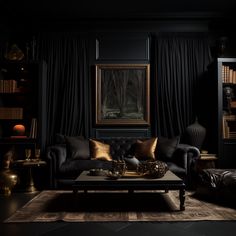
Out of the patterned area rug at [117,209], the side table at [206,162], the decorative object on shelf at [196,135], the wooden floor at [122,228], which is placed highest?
the decorative object on shelf at [196,135]

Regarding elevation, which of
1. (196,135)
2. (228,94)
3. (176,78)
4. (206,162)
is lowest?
(206,162)

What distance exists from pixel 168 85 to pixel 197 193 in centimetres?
220

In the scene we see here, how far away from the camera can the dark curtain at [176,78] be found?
6180 millimetres

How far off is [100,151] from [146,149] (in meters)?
0.75

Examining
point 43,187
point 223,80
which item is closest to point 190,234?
point 43,187

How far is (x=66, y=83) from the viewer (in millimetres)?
6234

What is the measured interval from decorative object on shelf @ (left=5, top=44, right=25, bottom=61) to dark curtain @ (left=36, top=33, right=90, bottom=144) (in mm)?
371

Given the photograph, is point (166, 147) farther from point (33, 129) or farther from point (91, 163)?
point (33, 129)

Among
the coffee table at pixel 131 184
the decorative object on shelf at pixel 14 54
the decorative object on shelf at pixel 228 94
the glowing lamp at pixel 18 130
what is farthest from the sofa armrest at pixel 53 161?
the decorative object on shelf at pixel 228 94

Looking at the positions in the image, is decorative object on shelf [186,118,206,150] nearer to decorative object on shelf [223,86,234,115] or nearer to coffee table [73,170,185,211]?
decorative object on shelf [223,86,234,115]

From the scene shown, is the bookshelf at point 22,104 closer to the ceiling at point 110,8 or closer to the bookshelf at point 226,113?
the ceiling at point 110,8

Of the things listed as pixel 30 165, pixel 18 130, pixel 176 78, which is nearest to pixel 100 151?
pixel 30 165

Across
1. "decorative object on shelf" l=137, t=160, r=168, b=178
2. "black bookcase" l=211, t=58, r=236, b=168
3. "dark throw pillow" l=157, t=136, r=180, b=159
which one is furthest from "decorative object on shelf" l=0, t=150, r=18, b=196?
"black bookcase" l=211, t=58, r=236, b=168

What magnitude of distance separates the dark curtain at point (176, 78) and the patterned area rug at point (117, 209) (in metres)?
1.66
